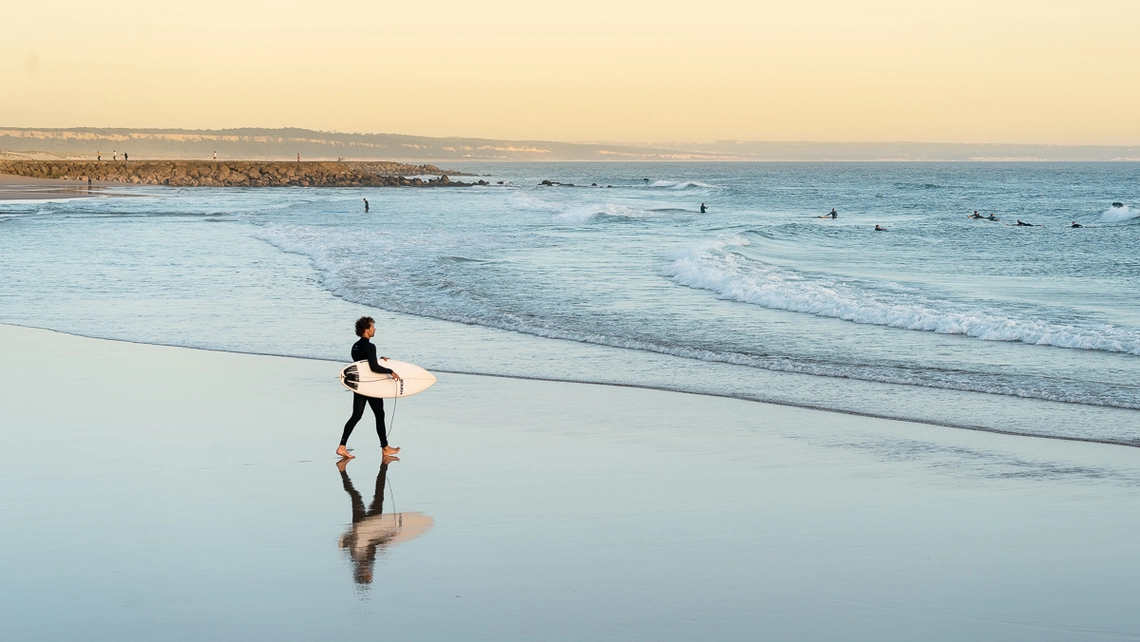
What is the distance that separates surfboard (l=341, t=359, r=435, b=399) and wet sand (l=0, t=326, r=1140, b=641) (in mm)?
420

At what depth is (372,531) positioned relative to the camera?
6375mm

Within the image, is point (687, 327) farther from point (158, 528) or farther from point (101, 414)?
point (158, 528)

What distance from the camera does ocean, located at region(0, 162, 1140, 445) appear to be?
11523 millimetres

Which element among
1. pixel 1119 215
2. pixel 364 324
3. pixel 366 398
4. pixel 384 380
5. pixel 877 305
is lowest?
pixel 877 305

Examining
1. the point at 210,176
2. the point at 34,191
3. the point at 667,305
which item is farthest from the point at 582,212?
the point at 210,176

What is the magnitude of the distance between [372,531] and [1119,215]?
52.5 m

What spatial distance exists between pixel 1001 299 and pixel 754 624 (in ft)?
52.9

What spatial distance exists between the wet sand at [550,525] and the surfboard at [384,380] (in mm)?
420

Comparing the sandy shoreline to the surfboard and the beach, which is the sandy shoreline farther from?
the surfboard

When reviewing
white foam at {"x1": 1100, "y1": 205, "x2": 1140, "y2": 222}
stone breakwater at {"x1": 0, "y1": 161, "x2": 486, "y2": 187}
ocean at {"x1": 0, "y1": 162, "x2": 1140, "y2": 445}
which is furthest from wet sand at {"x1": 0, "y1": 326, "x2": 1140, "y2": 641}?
stone breakwater at {"x1": 0, "y1": 161, "x2": 486, "y2": 187}

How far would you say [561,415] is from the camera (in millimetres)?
9703

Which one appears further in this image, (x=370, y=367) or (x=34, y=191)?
(x=34, y=191)

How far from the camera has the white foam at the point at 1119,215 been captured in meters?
49.7

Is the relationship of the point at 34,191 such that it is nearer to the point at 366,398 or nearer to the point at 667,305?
the point at 667,305
